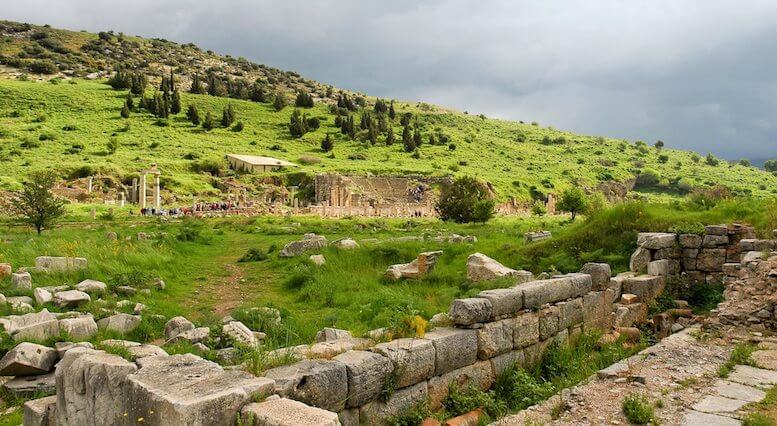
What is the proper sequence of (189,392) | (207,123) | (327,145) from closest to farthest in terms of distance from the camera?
(189,392)
(327,145)
(207,123)

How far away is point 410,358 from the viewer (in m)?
6.13

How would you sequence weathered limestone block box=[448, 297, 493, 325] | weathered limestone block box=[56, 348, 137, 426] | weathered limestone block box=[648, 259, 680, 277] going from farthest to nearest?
weathered limestone block box=[648, 259, 680, 277] < weathered limestone block box=[448, 297, 493, 325] < weathered limestone block box=[56, 348, 137, 426]

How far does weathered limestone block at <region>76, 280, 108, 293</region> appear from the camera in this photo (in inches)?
455

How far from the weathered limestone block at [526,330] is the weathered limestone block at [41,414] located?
5560mm

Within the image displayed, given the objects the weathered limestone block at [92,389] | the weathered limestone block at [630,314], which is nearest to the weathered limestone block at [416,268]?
the weathered limestone block at [630,314]

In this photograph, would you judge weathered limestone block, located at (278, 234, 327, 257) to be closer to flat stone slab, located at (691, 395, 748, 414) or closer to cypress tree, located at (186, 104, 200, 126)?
flat stone slab, located at (691, 395, 748, 414)

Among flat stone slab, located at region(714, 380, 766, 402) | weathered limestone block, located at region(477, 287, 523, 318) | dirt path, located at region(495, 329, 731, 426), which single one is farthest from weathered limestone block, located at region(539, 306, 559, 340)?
flat stone slab, located at region(714, 380, 766, 402)

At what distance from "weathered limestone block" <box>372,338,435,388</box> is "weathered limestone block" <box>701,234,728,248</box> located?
8394 millimetres

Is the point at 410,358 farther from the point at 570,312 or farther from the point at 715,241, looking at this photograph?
the point at 715,241

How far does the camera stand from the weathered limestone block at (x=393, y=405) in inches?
223

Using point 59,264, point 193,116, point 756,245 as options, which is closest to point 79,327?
point 59,264

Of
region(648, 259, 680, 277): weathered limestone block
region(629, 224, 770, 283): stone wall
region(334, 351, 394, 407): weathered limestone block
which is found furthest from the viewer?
region(629, 224, 770, 283): stone wall

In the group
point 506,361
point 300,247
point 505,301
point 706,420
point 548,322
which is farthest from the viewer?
point 300,247

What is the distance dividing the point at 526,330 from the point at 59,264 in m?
10.9
